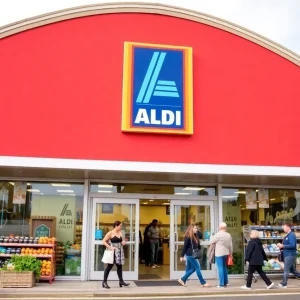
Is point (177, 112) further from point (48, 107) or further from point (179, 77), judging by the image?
point (48, 107)

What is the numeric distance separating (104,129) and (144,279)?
4504 millimetres

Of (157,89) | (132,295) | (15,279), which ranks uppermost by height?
(157,89)

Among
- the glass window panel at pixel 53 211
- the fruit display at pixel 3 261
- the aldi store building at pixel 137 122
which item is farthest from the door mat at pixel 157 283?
the fruit display at pixel 3 261

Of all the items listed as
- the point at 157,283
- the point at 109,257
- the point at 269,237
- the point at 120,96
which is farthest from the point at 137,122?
the point at 269,237

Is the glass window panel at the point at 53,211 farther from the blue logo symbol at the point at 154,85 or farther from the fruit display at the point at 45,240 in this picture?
the blue logo symbol at the point at 154,85

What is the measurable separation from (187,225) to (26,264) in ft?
15.8

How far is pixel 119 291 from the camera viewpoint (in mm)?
10625

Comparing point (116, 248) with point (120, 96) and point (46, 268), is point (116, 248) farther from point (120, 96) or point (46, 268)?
point (120, 96)

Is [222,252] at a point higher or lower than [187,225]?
lower

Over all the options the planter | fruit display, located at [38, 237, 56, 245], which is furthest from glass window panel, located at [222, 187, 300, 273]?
the planter

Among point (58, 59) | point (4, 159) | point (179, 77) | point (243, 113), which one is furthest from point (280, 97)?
point (4, 159)

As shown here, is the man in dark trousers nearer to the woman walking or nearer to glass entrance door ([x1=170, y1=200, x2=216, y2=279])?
glass entrance door ([x1=170, y1=200, x2=216, y2=279])

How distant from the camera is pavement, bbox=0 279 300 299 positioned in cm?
1016

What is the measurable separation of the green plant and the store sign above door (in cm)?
418
